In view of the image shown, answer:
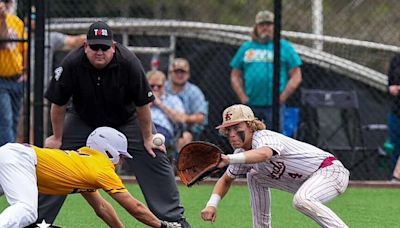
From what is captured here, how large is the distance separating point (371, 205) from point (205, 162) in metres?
3.29

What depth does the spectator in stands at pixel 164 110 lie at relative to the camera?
1218 cm

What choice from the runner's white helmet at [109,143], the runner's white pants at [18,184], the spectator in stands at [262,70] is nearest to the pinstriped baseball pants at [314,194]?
the runner's white helmet at [109,143]

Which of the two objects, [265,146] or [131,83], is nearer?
[265,146]

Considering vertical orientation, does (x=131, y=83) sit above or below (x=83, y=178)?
above

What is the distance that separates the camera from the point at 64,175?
704cm

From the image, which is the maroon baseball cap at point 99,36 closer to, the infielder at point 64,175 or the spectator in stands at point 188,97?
the infielder at point 64,175

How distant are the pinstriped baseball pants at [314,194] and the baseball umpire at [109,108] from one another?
76cm

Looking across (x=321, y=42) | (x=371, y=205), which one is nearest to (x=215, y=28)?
(x=321, y=42)

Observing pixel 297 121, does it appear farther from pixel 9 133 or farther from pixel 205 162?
pixel 205 162

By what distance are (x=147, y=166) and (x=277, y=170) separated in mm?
1204

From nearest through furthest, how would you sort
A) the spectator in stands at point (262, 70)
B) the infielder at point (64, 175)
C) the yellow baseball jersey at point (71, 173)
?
the infielder at point (64, 175), the yellow baseball jersey at point (71, 173), the spectator in stands at point (262, 70)

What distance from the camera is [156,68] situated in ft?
43.0

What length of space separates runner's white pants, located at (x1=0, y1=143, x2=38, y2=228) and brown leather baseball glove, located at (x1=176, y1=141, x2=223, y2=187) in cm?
104

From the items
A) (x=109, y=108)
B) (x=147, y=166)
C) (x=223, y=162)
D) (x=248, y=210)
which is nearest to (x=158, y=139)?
(x=147, y=166)
